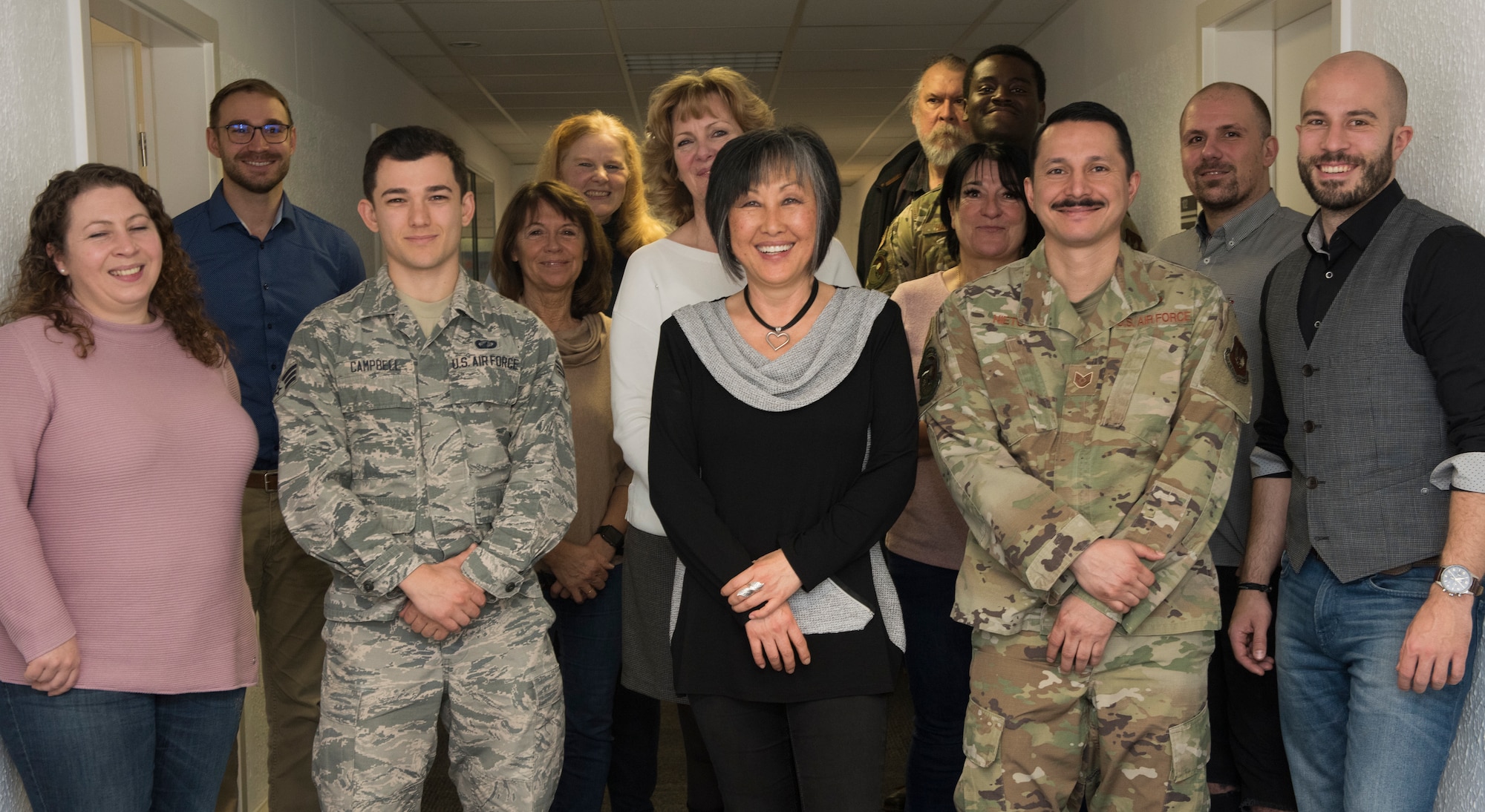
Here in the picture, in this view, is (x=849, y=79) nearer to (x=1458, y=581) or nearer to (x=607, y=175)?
(x=607, y=175)

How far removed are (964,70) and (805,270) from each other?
2406 mm

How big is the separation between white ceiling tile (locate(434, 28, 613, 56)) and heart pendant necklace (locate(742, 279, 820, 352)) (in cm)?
429

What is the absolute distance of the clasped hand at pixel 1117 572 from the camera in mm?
1936

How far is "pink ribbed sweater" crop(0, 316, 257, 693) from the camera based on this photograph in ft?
6.32

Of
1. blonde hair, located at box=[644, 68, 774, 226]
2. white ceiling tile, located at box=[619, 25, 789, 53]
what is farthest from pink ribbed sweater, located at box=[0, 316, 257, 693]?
white ceiling tile, located at box=[619, 25, 789, 53]

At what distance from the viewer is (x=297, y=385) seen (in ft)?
6.94

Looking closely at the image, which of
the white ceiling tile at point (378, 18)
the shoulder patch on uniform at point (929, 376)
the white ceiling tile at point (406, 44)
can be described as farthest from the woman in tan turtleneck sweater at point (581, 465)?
the white ceiling tile at point (406, 44)

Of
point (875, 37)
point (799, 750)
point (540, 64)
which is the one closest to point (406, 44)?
point (540, 64)

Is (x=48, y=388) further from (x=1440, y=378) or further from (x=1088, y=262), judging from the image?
(x=1440, y=378)

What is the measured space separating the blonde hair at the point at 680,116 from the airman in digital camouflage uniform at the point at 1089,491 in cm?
73

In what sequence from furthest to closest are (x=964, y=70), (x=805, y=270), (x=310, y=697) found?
(x=964, y=70)
(x=310, y=697)
(x=805, y=270)

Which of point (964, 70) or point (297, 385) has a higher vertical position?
point (964, 70)

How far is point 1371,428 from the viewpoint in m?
2.08

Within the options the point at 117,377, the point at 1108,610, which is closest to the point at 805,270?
the point at 1108,610
